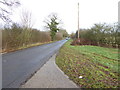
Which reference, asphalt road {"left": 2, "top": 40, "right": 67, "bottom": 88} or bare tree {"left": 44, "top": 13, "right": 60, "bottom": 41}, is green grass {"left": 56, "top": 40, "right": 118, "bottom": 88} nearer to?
asphalt road {"left": 2, "top": 40, "right": 67, "bottom": 88}

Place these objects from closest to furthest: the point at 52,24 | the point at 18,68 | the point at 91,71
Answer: the point at 91,71 < the point at 18,68 < the point at 52,24

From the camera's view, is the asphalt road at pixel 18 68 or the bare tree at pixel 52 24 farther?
the bare tree at pixel 52 24

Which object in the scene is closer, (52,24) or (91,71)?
(91,71)

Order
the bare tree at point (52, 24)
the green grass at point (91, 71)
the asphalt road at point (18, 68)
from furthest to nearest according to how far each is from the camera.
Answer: the bare tree at point (52, 24), the asphalt road at point (18, 68), the green grass at point (91, 71)

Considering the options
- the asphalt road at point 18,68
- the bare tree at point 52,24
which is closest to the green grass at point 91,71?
the asphalt road at point 18,68

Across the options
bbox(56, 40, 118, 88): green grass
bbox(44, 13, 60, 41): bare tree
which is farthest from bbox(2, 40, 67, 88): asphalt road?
bbox(44, 13, 60, 41): bare tree

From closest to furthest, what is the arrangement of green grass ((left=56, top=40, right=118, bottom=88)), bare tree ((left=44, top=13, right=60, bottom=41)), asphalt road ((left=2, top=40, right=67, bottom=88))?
green grass ((left=56, top=40, right=118, bottom=88))
asphalt road ((left=2, top=40, right=67, bottom=88))
bare tree ((left=44, top=13, right=60, bottom=41))

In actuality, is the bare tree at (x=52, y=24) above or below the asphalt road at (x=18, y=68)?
above

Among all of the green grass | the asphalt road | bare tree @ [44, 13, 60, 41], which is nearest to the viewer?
the green grass

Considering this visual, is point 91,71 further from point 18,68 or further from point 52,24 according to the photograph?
point 52,24

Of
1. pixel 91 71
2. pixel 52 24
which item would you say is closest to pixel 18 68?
pixel 91 71

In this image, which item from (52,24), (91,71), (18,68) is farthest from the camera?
(52,24)

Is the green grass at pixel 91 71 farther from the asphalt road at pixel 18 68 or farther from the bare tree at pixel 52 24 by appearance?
the bare tree at pixel 52 24

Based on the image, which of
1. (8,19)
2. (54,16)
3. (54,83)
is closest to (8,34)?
(8,19)
